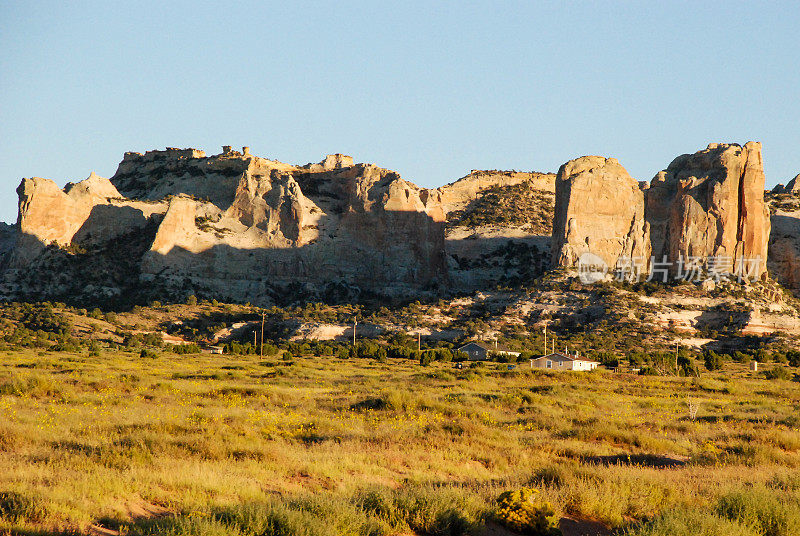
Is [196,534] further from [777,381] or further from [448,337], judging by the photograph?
[448,337]

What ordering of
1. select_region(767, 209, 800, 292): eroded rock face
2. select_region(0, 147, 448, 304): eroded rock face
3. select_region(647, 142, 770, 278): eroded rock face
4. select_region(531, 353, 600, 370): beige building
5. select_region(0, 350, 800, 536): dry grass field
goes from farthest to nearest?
select_region(0, 147, 448, 304): eroded rock face → select_region(767, 209, 800, 292): eroded rock face → select_region(647, 142, 770, 278): eroded rock face → select_region(531, 353, 600, 370): beige building → select_region(0, 350, 800, 536): dry grass field

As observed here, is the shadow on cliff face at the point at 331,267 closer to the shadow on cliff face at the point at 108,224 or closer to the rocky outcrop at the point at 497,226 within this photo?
the rocky outcrop at the point at 497,226

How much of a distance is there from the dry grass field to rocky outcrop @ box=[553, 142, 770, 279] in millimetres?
64435

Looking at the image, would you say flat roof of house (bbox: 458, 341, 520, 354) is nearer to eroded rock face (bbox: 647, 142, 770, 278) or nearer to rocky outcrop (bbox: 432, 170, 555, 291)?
rocky outcrop (bbox: 432, 170, 555, 291)

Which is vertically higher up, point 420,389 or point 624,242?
point 624,242

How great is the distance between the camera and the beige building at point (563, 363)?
5481 centimetres

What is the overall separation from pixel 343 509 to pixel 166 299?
8740 centimetres

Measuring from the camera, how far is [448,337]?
258 feet

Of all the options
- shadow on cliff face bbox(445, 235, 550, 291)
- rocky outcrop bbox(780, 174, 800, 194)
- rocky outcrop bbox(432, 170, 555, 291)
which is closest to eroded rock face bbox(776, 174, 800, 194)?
rocky outcrop bbox(780, 174, 800, 194)

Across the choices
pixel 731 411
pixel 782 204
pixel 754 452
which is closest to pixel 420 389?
pixel 731 411

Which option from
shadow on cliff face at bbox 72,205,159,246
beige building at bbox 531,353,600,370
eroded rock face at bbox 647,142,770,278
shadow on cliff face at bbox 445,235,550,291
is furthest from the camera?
shadow on cliff face at bbox 445,235,550,291

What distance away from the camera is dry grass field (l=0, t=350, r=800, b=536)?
33.1 feet

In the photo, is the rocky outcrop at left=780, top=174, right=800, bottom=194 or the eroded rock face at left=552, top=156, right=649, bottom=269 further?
the rocky outcrop at left=780, top=174, right=800, bottom=194

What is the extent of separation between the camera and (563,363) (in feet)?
182
